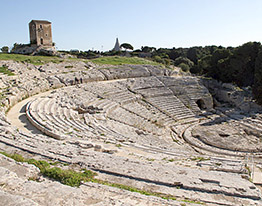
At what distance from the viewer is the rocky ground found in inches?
181

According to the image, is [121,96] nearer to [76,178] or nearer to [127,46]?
[76,178]

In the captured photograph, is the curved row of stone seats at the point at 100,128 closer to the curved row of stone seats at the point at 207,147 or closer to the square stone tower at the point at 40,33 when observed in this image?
the curved row of stone seats at the point at 207,147

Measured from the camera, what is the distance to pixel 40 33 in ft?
103

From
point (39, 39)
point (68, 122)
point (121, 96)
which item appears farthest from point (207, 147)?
point (39, 39)

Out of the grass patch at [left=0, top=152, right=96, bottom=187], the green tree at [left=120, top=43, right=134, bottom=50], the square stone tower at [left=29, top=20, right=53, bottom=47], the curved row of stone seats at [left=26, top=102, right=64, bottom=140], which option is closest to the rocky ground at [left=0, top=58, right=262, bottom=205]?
the curved row of stone seats at [left=26, top=102, right=64, bottom=140]

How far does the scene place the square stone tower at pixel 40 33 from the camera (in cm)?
3075

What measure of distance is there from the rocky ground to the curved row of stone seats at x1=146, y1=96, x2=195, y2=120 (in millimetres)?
98

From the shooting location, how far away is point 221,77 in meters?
25.8

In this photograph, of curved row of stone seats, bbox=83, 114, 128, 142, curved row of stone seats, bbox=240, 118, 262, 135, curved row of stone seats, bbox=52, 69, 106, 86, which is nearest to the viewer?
curved row of stone seats, bbox=83, 114, 128, 142

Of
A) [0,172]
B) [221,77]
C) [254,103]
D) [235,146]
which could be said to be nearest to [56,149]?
[0,172]

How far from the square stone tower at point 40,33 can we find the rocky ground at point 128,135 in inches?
386

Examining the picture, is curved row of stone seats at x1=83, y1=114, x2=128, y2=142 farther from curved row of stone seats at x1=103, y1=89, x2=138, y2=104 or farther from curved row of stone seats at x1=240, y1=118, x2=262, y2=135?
curved row of stone seats at x1=240, y1=118, x2=262, y2=135

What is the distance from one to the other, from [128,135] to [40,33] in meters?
25.7

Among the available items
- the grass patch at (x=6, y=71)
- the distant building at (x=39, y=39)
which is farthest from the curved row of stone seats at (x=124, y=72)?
the distant building at (x=39, y=39)
